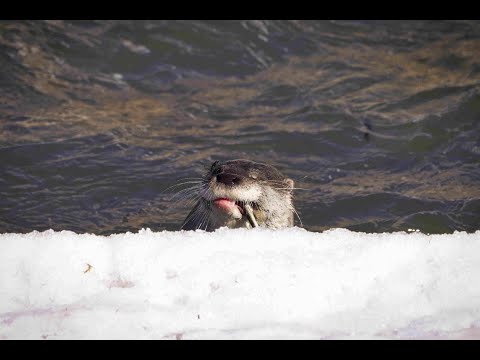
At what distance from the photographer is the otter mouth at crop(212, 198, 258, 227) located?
403 cm

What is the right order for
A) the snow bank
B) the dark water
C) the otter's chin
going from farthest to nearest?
the dark water
the otter's chin
the snow bank

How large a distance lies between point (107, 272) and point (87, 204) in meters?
3.55

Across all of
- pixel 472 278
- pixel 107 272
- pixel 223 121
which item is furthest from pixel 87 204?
pixel 472 278

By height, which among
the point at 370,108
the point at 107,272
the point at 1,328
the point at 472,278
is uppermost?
the point at 370,108

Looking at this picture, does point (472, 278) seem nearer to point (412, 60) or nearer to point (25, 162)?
point (25, 162)

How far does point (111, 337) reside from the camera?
2297 millimetres

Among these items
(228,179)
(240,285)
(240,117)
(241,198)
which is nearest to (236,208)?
(241,198)

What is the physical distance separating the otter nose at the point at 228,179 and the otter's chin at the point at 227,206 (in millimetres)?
90

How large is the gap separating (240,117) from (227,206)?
3.20 metres

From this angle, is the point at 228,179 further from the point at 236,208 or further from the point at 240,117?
the point at 240,117

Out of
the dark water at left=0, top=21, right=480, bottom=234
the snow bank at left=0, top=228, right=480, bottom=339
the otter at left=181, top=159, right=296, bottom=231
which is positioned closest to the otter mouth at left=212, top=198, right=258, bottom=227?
the otter at left=181, top=159, right=296, bottom=231

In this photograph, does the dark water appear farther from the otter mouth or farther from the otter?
the otter mouth

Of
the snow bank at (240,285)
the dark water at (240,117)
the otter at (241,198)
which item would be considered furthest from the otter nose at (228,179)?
the dark water at (240,117)

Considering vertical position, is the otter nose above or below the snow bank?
above
